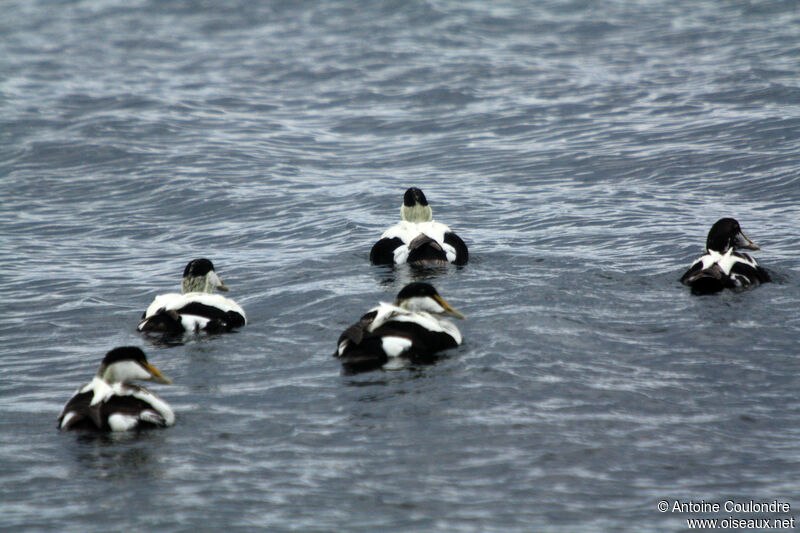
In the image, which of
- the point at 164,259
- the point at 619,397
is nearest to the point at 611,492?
the point at 619,397

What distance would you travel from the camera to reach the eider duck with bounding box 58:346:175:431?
6625mm

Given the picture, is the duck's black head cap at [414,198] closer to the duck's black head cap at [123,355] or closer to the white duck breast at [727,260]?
the white duck breast at [727,260]

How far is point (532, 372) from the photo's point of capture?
7422 millimetres

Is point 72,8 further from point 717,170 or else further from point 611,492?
point 611,492

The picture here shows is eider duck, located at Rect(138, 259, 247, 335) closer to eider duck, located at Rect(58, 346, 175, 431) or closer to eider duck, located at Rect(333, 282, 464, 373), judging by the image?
eider duck, located at Rect(333, 282, 464, 373)

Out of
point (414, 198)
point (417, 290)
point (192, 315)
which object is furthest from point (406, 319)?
point (414, 198)

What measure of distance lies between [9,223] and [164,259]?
3065mm

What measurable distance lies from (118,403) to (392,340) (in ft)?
6.28

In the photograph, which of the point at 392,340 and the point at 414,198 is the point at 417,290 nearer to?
the point at 392,340

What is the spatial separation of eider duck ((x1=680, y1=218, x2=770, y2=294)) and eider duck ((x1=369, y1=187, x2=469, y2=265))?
225 cm

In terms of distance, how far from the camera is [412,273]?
10633 millimetres

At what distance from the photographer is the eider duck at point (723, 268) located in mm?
9305

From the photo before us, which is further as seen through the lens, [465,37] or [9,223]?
[465,37]

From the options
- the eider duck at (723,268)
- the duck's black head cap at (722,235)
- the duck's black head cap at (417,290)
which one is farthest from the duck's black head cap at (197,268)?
the duck's black head cap at (722,235)
